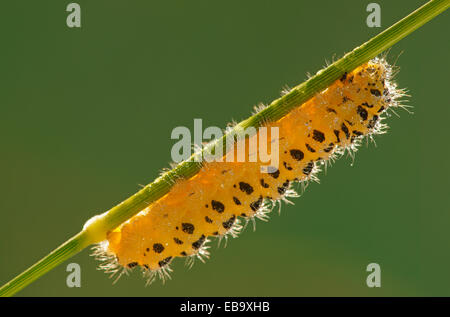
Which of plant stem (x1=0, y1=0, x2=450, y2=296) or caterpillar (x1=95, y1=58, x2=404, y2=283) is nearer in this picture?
plant stem (x1=0, y1=0, x2=450, y2=296)

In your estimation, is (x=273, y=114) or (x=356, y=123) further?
(x=356, y=123)

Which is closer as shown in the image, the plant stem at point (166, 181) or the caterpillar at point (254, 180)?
the plant stem at point (166, 181)

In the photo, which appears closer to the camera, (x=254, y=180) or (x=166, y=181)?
(x=166, y=181)

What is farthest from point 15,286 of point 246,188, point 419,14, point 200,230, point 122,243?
point 419,14

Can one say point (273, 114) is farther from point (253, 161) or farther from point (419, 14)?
point (419, 14)
